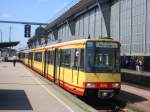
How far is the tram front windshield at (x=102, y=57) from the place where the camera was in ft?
62.8

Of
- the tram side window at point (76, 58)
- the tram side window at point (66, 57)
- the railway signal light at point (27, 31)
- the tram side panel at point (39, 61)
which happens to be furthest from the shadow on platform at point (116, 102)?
the railway signal light at point (27, 31)

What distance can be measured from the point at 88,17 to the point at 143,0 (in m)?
13.4

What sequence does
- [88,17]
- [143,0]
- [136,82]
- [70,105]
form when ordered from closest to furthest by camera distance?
[70,105] → [143,0] → [136,82] → [88,17]

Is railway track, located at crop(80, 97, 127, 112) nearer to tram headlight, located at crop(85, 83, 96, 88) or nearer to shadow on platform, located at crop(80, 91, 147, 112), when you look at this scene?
shadow on platform, located at crop(80, 91, 147, 112)

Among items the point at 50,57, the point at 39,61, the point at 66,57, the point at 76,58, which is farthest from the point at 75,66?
the point at 39,61

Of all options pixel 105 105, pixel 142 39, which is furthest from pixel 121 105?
pixel 142 39

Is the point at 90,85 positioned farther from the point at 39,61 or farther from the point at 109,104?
the point at 39,61

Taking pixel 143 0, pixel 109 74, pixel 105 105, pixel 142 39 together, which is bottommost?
pixel 105 105

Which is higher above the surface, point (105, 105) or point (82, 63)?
point (82, 63)

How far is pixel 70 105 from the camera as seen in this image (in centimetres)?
1705

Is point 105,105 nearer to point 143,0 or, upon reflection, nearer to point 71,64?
point 71,64

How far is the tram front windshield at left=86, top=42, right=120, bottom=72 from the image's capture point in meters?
19.2

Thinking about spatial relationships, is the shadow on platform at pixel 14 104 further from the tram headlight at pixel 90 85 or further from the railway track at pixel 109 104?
the railway track at pixel 109 104

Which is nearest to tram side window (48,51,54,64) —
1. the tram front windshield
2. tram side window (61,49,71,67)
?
tram side window (61,49,71,67)
